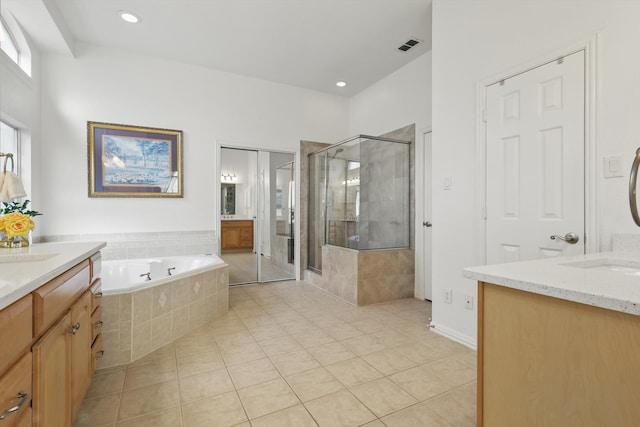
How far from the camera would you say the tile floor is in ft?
5.24

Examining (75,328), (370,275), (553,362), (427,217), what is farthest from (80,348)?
(427,217)

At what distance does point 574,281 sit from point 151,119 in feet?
14.0

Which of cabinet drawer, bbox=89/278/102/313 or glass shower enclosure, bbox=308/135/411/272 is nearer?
cabinet drawer, bbox=89/278/102/313

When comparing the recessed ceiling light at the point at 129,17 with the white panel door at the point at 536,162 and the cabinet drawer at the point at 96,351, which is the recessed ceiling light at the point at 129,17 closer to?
the cabinet drawer at the point at 96,351

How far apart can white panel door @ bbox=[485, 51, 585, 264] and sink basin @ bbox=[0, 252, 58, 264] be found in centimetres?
275

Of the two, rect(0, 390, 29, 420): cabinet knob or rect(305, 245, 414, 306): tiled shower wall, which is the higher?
rect(0, 390, 29, 420): cabinet knob

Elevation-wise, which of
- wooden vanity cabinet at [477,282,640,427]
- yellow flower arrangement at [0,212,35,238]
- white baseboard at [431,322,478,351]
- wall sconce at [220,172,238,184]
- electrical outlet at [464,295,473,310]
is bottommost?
white baseboard at [431,322,478,351]

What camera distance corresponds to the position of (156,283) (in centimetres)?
241

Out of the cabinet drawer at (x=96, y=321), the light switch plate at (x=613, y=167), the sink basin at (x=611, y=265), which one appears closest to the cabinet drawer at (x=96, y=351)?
the cabinet drawer at (x=96, y=321)

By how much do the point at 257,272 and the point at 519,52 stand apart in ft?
12.9

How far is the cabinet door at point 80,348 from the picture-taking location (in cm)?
141

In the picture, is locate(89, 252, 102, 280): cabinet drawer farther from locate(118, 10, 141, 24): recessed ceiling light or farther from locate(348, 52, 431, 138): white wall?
locate(348, 52, 431, 138): white wall

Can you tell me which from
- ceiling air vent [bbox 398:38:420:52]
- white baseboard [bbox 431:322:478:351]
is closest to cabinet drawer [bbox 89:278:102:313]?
white baseboard [bbox 431:322:478:351]

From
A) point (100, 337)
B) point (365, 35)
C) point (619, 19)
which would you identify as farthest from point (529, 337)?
point (365, 35)
